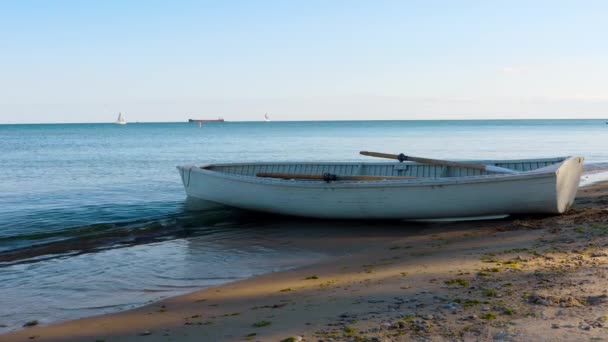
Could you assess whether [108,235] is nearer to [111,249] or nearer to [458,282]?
[111,249]

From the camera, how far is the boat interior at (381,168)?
13.6 meters

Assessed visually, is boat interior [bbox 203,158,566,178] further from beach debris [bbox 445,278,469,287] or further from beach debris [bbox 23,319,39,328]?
beach debris [bbox 23,319,39,328]

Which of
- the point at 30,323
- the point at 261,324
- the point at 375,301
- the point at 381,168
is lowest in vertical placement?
the point at 30,323

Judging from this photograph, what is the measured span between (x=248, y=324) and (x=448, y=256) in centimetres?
387

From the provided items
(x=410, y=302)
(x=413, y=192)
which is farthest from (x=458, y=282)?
(x=413, y=192)

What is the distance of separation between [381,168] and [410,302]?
9.53 meters

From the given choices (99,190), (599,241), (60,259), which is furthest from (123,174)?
(599,241)

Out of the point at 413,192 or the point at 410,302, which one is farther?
the point at 413,192

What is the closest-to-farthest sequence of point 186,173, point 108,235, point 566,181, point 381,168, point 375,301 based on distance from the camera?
point 375,301
point 566,181
point 108,235
point 381,168
point 186,173

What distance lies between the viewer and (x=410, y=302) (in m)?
5.87

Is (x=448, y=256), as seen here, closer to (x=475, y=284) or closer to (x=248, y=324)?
(x=475, y=284)

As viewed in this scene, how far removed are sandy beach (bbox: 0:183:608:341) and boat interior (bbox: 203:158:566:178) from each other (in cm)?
402

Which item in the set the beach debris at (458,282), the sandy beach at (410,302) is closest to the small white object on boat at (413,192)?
the sandy beach at (410,302)

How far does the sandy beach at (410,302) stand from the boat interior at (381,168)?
13.2ft
